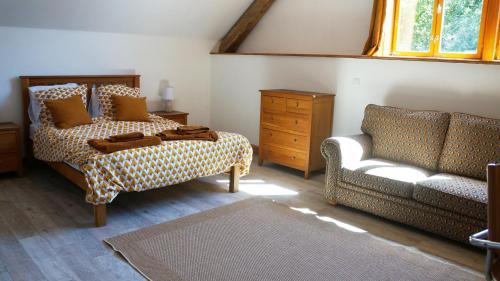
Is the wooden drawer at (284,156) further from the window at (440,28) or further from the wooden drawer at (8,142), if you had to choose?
the wooden drawer at (8,142)

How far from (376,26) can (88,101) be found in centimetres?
334

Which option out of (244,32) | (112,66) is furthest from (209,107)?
(112,66)

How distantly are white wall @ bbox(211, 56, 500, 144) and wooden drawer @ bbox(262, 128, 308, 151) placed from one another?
1.55 feet

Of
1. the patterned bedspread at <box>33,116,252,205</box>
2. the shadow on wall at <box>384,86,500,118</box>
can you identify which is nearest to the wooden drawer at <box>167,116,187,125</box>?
the patterned bedspread at <box>33,116,252,205</box>

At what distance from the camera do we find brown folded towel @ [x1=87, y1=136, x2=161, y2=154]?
337 cm

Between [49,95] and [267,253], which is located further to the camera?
[49,95]

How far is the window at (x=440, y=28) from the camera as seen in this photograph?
13.5 ft

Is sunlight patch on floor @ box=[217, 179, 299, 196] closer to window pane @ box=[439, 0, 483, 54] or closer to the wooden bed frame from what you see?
the wooden bed frame

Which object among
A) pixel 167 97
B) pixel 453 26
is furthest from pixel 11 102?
pixel 453 26

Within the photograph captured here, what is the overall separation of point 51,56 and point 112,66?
2.40 ft

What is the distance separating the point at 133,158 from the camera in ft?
10.9

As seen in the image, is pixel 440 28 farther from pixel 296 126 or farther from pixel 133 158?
pixel 133 158

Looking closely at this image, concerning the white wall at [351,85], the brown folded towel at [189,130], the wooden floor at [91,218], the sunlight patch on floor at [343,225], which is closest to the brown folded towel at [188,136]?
the brown folded towel at [189,130]

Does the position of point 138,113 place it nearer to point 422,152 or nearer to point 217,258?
point 217,258
